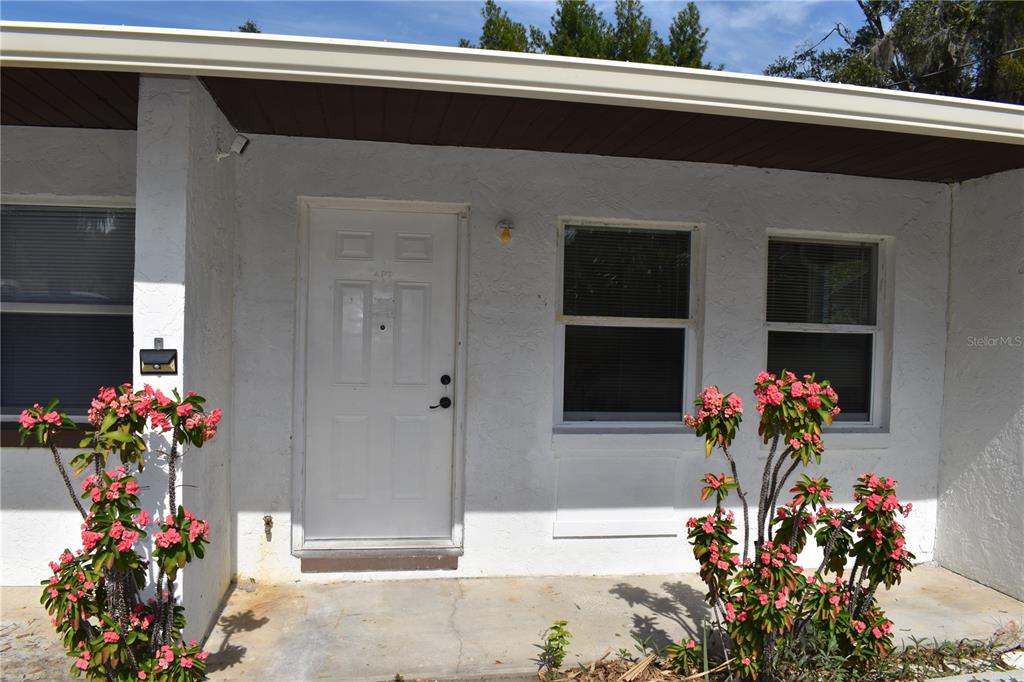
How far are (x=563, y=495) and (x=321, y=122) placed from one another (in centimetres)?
269

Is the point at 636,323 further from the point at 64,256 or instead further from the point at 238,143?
the point at 64,256

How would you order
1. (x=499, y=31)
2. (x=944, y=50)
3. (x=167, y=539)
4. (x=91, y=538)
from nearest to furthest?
(x=91, y=538) → (x=167, y=539) → (x=944, y=50) → (x=499, y=31)

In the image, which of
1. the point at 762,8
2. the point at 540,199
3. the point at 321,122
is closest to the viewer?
the point at 321,122

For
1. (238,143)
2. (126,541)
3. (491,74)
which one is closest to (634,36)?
(238,143)

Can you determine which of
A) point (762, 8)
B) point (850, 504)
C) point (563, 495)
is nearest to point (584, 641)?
point (563, 495)

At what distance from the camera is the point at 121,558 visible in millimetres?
2492

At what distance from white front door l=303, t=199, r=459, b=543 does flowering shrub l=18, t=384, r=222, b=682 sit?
1.48m

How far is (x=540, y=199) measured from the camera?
172 inches

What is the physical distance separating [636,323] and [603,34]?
328 inches

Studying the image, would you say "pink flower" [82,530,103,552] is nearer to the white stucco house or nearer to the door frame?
the white stucco house

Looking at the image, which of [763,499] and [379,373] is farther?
[379,373]

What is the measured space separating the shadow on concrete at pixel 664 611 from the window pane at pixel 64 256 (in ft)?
11.5

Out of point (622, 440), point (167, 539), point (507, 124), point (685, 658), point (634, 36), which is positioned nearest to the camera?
point (167, 539)

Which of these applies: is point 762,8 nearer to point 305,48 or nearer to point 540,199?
point 540,199
